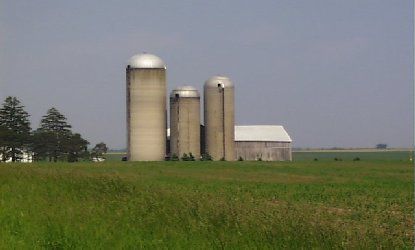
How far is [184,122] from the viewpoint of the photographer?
274ft

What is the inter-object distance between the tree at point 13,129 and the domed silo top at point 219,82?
26.4 m

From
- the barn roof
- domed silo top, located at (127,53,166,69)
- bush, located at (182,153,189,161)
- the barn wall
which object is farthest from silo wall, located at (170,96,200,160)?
the barn roof

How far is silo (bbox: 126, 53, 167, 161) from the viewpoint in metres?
78.9

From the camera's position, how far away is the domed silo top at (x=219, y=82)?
87625 mm

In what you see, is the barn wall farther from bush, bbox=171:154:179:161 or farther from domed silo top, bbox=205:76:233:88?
bush, bbox=171:154:179:161

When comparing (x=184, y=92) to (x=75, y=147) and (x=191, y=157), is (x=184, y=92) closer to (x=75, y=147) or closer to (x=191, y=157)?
(x=191, y=157)

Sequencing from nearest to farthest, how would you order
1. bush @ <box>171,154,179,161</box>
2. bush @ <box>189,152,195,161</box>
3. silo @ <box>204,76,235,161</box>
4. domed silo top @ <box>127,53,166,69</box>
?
domed silo top @ <box>127,53,166,69</box> < bush @ <box>171,154,179,161</box> < bush @ <box>189,152,195,161</box> < silo @ <box>204,76,235,161</box>

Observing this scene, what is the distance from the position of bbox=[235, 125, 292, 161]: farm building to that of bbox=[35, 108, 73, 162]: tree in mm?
26834

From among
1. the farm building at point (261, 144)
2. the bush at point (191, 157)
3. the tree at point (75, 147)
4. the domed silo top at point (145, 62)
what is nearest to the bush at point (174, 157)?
the bush at point (191, 157)

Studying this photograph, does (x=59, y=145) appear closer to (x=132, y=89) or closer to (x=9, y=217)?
(x=132, y=89)

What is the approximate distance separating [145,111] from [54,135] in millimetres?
21836

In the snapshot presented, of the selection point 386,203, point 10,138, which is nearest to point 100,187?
point 386,203

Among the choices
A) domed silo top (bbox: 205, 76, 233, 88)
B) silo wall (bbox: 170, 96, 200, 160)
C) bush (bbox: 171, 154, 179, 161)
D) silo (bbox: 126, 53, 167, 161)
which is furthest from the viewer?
domed silo top (bbox: 205, 76, 233, 88)

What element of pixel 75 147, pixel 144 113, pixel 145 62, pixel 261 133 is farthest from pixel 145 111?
pixel 261 133
